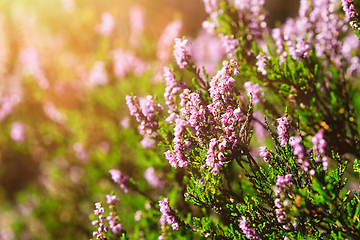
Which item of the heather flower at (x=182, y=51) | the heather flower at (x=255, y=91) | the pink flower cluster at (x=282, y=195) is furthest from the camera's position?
the heather flower at (x=255, y=91)

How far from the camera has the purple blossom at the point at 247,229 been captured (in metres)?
2.24

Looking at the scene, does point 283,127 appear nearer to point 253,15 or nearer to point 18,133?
point 253,15

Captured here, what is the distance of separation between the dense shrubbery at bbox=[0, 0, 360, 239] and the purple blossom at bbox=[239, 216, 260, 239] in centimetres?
2

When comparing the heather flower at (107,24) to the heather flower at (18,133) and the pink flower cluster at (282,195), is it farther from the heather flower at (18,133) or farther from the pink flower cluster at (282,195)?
the pink flower cluster at (282,195)

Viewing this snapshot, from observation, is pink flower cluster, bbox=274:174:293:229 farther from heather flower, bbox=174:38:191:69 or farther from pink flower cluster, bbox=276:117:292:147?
heather flower, bbox=174:38:191:69

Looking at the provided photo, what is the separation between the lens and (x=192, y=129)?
2980mm

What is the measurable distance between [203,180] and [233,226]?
0.72 meters

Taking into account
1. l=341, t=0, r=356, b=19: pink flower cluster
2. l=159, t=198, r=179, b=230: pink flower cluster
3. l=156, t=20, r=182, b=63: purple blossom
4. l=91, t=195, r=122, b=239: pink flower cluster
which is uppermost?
l=156, t=20, r=182, b=63: purple blossom

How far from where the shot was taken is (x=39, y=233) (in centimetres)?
874

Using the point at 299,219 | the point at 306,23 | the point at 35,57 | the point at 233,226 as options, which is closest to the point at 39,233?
the point at 35,57

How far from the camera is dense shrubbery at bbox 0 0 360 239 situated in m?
2.30

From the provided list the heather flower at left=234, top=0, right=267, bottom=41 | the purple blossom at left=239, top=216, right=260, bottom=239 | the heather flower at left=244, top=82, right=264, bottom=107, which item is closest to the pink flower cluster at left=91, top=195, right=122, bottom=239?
the purple blossom at left=239, top=216, right=260, bottom=239

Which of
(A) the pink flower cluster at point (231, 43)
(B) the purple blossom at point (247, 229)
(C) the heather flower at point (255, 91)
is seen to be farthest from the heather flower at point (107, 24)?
(B) the purple blossom at point (247, 229)

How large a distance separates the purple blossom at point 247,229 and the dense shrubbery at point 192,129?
0.05 ft
